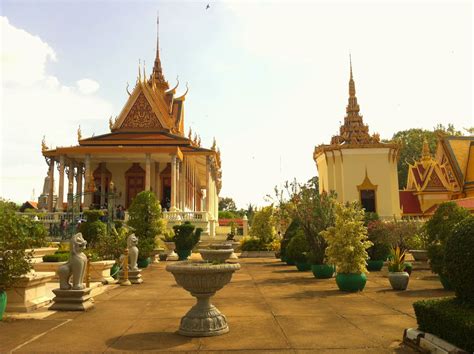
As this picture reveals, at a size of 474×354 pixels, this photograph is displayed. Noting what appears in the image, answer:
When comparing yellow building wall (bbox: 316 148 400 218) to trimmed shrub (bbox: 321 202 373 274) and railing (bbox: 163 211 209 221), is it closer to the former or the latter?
railing (bbox: 163 211 209 221)

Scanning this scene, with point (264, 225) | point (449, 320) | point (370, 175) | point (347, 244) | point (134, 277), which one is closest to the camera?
point (449, 320)

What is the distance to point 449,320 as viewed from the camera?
5.20 m

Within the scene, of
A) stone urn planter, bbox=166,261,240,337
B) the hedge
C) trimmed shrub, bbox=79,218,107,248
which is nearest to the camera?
the hedge

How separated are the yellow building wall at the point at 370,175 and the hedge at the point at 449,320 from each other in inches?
1215

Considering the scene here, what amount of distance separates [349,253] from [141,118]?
2767cm

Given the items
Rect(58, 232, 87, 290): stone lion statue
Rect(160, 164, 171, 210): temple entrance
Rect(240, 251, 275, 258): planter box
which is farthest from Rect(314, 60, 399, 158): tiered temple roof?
Rect(58, 232, 87, 290): stone lion statue

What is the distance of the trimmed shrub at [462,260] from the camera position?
5246mm

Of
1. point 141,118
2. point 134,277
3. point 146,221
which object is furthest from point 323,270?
point 141,118

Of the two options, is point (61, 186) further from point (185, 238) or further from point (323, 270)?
point (323, 270)

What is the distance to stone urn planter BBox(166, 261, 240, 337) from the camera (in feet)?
21.0

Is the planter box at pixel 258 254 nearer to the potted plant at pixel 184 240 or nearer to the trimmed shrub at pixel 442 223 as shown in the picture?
the potted plant at pixel 184 240

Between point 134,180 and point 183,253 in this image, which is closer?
point 183,253

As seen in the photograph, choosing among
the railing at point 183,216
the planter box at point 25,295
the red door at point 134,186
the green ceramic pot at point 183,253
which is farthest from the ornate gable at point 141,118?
the planter box at point 25,295

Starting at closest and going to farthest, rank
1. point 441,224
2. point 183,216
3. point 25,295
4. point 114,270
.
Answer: point 25,295 < point 441,224 < point 114,270 < point 183,216
